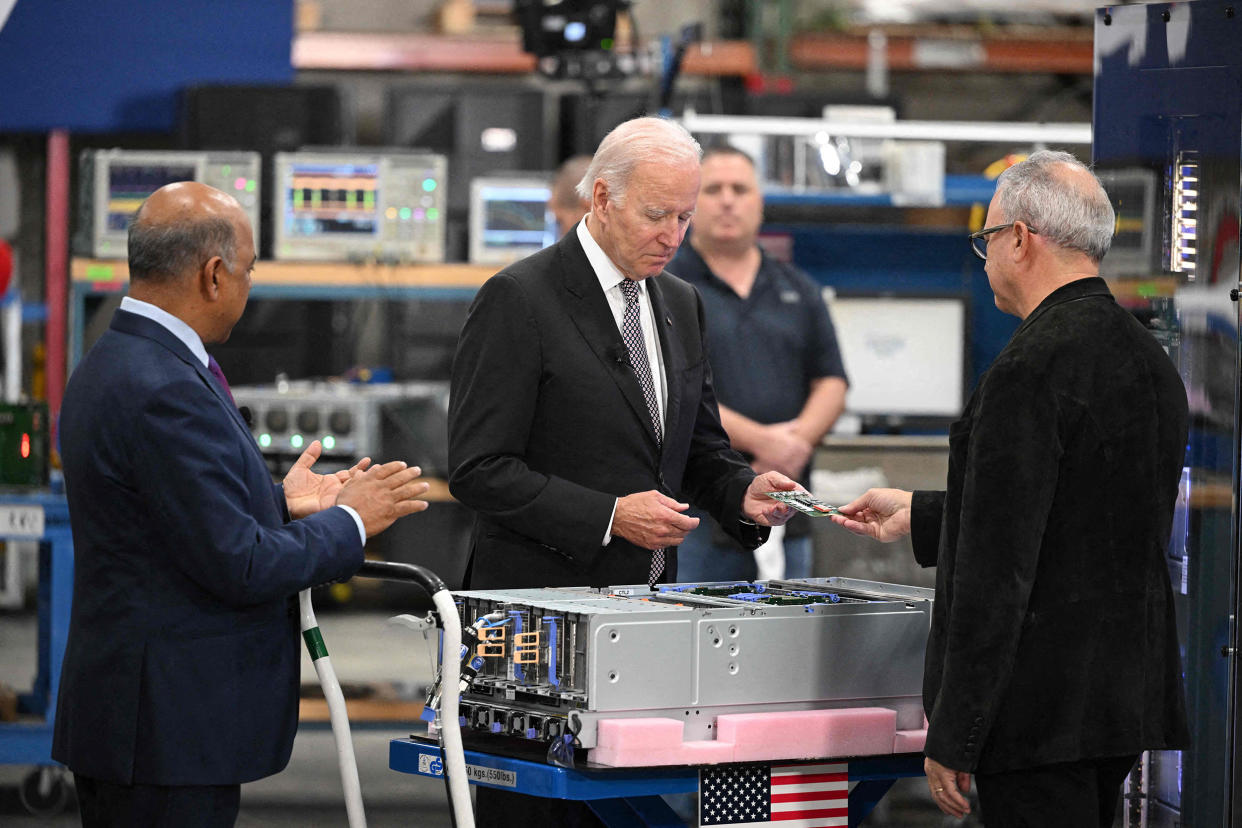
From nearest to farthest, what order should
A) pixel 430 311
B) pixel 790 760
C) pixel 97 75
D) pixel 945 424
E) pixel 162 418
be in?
pixel 162 418 < pixel 790 760 < pixel 945 424 < pixel 97 75 < pixel 430 311

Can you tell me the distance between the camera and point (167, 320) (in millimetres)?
2201

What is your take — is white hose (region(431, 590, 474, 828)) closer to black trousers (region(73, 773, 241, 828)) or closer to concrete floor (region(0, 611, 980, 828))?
black trousers (region(73, 773, 241, 828))

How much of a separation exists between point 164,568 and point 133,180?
402 centimetres

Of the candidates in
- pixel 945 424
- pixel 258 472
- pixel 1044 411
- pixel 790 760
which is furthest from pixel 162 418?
pixel 945 424

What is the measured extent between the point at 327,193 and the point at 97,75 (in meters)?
2.18

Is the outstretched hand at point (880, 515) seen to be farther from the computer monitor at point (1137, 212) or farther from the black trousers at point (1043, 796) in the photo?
the computer monitor at point (1137, 212)

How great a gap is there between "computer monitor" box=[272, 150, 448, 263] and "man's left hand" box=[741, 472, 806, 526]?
3323 mm

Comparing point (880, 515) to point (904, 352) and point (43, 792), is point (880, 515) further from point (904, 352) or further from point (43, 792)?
point (904, 352)

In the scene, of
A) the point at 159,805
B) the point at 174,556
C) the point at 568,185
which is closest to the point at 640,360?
the point at 174,556

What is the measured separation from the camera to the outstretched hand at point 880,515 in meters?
2.47

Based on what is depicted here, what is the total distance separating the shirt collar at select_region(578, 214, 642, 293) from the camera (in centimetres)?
266

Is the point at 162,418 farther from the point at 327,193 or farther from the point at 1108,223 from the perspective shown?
the point at 327,193

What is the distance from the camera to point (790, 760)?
7.39 ft

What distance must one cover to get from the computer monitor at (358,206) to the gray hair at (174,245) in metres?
3.62
